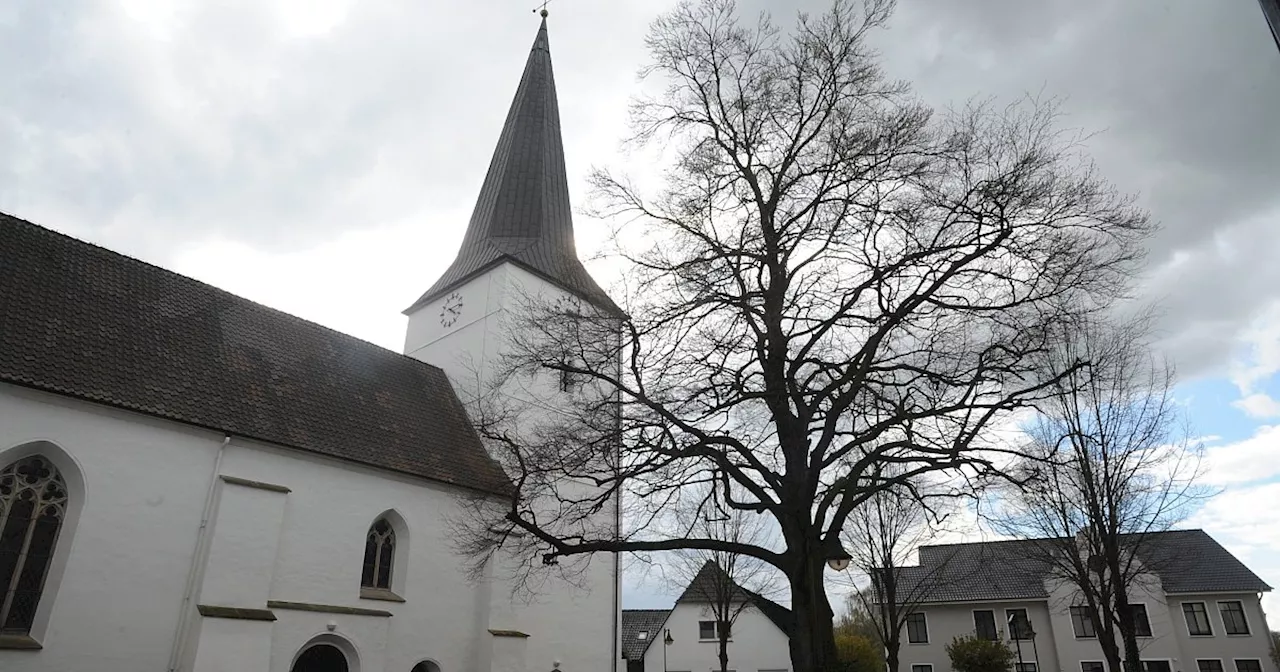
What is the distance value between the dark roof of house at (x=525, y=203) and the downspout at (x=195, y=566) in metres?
9.30

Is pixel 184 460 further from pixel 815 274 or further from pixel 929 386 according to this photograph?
pixel 929 386

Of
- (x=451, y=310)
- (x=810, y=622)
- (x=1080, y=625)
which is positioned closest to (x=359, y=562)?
(x=451, y=310)

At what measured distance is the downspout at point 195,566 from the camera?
11.6m

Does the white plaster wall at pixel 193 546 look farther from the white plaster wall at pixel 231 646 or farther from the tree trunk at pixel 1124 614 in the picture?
the tree trunk at pixel 1124 614

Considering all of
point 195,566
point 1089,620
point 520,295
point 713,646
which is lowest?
point 713,646

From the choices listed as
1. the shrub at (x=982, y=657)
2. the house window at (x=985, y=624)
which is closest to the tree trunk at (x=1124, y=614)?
the shrub at (x=982, y=657)

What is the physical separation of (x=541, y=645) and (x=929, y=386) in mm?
12192

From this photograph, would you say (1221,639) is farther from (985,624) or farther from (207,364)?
(207,364)

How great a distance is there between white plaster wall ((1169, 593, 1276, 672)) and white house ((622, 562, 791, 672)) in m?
15.0

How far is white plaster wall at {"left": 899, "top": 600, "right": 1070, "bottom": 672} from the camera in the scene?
29234mm

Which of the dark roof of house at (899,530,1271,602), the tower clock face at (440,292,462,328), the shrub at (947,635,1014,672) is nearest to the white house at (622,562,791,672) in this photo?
the dark roof of house at (899,530,1271,602)

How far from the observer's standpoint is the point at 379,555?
601 inches

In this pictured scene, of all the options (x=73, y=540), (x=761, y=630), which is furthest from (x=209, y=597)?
(x=761, y=630)

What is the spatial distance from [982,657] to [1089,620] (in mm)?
6418
